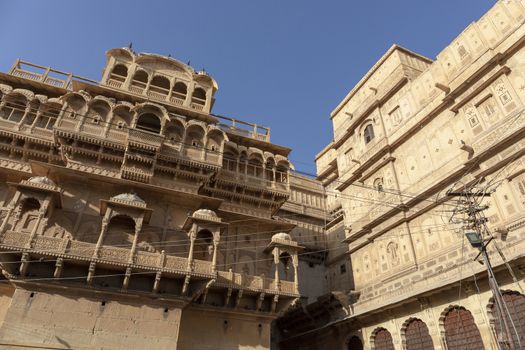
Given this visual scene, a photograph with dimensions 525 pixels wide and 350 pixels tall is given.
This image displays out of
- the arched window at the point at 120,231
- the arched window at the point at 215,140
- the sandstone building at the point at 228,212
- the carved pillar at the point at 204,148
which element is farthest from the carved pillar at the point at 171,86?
the arched window at the point at 120,231

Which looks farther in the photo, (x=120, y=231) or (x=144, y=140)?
(x=144, y=140)

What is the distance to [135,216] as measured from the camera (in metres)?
14.3

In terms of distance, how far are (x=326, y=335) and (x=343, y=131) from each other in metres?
13.6

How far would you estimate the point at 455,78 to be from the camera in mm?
17031

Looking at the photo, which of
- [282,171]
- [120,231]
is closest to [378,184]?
[282,171]

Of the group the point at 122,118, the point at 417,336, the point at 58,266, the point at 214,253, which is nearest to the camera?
the point at 58,266

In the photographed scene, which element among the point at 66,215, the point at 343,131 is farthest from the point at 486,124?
the point at 66,215

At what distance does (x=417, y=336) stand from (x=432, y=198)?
6.17 metres

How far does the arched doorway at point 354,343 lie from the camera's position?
711 inches

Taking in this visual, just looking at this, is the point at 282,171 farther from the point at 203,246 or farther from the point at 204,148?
the point at 203,246

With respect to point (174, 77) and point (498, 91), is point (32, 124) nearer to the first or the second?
point (174, 77)

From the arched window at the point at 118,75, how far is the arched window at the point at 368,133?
1512 centimetres

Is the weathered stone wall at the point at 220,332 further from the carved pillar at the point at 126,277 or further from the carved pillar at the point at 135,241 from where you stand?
the carved pillar at the point at 135,241

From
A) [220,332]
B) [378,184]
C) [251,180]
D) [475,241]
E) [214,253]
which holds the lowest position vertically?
[220,332]
